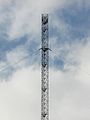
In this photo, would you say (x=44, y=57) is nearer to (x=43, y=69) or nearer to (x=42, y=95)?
(x=43, y=69)

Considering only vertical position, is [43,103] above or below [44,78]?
below

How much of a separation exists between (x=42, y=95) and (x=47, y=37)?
90.3 ft

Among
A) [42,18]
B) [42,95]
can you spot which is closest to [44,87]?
[42,95]

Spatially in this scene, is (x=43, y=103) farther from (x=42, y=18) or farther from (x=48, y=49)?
(x=42, y=18)

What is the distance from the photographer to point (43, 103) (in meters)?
174

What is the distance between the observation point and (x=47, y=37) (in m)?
171

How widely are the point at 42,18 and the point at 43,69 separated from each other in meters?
24.2

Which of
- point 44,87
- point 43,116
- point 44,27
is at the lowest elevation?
point 43,116

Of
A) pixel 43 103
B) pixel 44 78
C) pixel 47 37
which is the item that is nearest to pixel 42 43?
pixel 47 37

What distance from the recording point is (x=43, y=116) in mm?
173500

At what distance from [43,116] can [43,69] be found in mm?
22142

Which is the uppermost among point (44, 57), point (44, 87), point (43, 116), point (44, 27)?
point (44, 27)

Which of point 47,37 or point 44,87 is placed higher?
point 47,37

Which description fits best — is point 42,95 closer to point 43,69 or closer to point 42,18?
point 43,69
